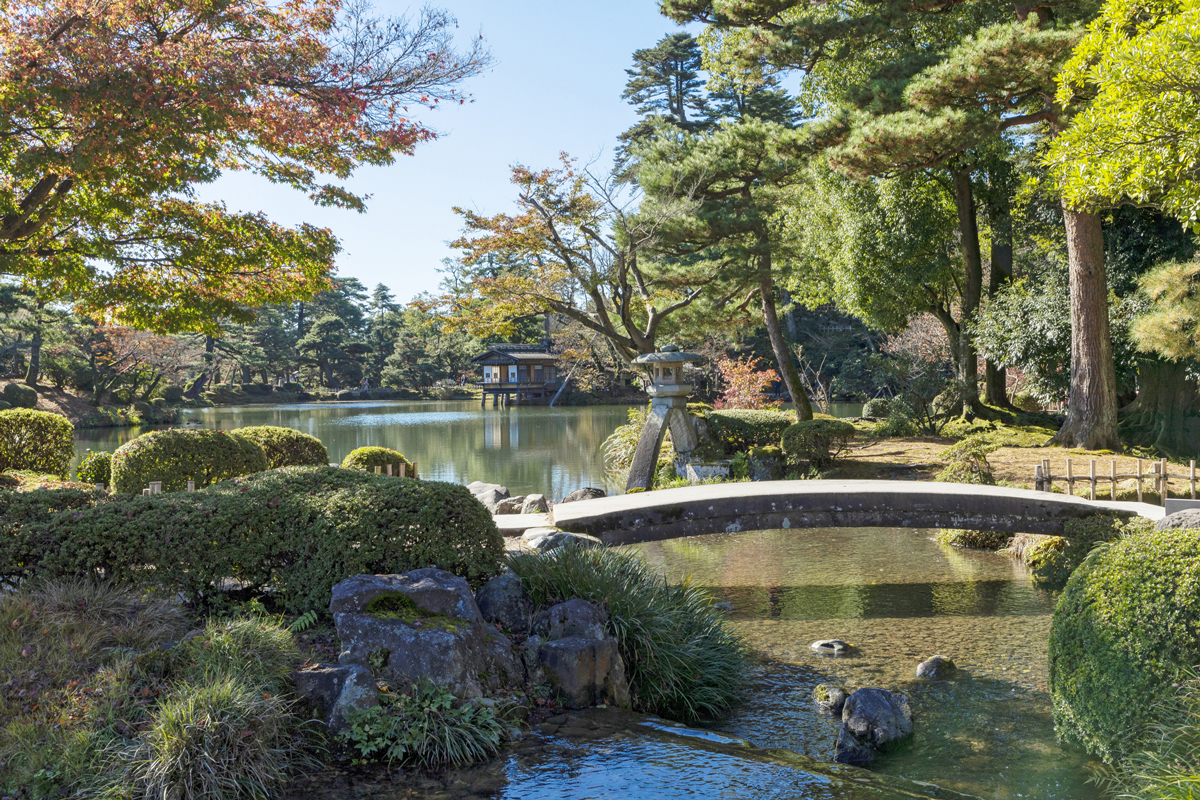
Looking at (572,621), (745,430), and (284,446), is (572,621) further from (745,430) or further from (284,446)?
(745,430)

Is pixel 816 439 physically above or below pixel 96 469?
above

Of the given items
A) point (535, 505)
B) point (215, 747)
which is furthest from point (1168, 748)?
point (535, 505)

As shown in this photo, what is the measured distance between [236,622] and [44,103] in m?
5.90

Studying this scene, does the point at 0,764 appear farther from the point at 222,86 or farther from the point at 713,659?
the point at 222,86

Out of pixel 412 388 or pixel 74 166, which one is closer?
pixel 74 166

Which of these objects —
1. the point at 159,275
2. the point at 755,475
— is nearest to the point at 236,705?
the point at 159,275

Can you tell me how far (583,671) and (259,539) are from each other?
200cm

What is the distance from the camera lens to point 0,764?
9.46ft

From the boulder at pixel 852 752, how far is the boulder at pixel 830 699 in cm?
44

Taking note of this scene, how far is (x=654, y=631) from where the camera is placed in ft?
15.3

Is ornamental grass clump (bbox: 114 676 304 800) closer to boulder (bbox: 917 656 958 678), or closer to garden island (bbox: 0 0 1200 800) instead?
garden island (bbox: 0 0 1200 800)

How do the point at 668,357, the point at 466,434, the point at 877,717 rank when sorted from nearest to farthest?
the point at 877,717 < the point at 668,357 < the point at 466,434

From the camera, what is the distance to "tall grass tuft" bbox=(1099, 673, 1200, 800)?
299 cm

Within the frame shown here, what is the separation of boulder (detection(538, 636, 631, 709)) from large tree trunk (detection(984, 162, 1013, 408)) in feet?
45.3
